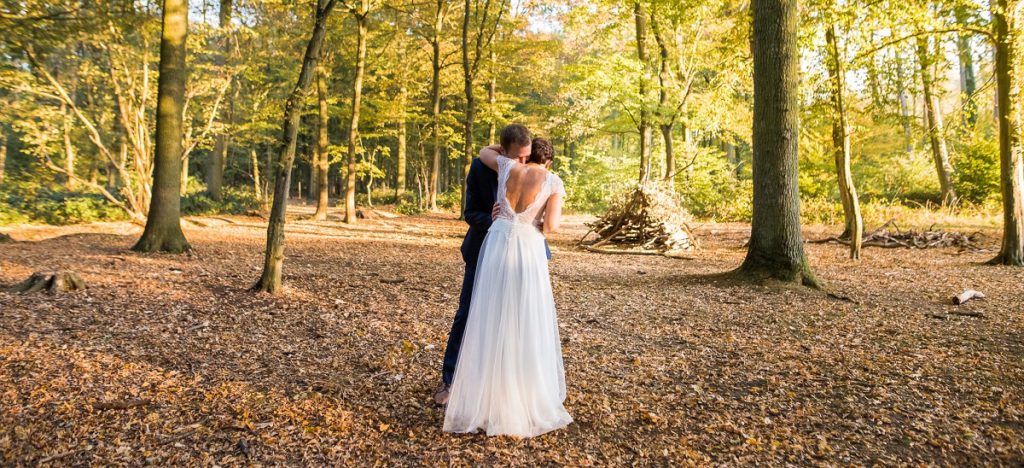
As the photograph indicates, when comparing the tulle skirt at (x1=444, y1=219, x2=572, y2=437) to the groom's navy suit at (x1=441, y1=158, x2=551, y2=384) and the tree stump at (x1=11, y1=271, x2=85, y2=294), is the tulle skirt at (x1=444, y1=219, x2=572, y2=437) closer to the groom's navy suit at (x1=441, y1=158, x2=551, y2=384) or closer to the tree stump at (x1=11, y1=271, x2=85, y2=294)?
the groom's navy suit at (x1=441, y1=158, x2=551, y2=384)

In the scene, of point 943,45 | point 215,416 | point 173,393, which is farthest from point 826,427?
point 943,45

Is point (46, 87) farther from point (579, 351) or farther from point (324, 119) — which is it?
point (579, 351)

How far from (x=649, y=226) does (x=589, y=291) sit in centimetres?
588

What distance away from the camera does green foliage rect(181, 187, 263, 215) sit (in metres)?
17.6

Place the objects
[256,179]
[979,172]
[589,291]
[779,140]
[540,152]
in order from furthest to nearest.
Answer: [256,179] → [979,172] → [589,291] → [779,140] → [540,152]

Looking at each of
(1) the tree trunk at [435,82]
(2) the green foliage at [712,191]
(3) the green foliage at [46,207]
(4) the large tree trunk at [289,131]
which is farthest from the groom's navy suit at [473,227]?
(2) the green foliage at [712,191]

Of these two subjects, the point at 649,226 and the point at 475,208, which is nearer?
the point at 475,208

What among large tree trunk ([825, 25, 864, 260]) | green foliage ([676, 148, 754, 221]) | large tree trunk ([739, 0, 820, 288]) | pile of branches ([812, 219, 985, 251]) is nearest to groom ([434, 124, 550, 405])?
large tree trunk ([739, 0, 820, 288])

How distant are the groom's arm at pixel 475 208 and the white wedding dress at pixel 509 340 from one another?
17 cm

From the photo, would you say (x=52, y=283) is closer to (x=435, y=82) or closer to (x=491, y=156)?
(x=491, y=156)

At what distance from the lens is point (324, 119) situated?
60.1 feet

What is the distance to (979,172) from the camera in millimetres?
18984

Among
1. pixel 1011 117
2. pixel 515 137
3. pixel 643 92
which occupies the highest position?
pixel 643 92

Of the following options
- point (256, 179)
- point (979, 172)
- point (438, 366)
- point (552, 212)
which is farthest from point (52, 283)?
point (979, 172)
